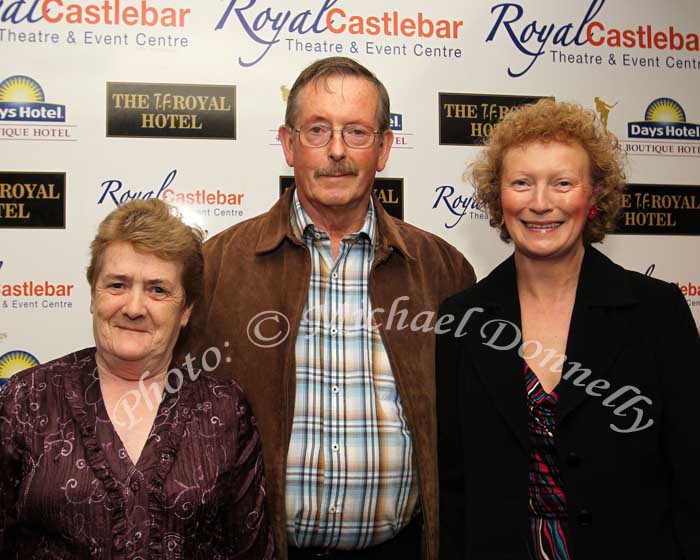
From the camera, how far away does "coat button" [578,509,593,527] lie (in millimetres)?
1650

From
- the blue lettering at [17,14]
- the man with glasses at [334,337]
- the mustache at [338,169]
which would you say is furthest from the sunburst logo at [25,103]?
the mustache at [338,169]

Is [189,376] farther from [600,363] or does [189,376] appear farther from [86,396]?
[600,363]

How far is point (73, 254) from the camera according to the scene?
299 cm

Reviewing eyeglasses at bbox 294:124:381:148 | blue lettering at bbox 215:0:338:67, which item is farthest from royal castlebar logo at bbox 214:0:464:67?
eyeglasses at bbox 294:124:381:148

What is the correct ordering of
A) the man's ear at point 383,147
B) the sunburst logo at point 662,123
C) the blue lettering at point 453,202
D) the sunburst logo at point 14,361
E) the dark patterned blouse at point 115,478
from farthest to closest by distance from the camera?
the sunburst logo at point 662,123, the blue lettering at point 453,202, the sunburst logo at point 14,361, the man's ear at point 383,147, the dark patterned blouse at point 115,478

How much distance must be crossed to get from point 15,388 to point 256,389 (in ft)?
2.10

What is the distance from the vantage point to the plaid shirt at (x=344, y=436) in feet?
6.42

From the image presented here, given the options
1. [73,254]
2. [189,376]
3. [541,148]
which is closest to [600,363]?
[541,148]

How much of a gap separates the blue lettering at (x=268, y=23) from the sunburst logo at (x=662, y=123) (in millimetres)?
1500

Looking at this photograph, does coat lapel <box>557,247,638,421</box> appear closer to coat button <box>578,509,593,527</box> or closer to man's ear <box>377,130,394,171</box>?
coat button <box>578,509,593,527</box>

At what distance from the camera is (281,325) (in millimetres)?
2053

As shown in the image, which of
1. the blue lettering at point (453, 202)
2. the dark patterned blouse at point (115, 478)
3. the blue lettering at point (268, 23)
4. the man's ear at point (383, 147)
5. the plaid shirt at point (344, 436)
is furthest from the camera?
the blue lettering at point (453, 202)

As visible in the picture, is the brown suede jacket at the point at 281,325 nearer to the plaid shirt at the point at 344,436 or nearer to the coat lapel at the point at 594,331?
the plaid shirt at the point at 344,436

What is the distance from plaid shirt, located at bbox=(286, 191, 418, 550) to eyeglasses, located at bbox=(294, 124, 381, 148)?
0.39 metres
